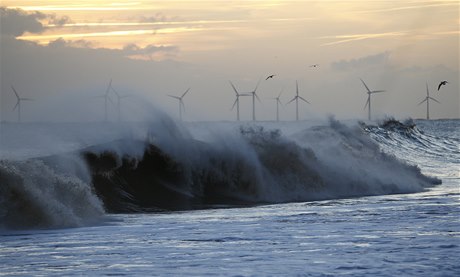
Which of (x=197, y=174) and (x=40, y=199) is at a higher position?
(x=197, y=174)

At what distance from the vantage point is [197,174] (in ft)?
98.2

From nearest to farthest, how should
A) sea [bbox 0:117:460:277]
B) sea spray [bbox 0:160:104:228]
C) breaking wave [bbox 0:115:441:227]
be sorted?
1. sea [bbox 0:117:460:277]
2. sea spray [bbox 0:160:104:228]
3. breaking wave [bbox 0:115:441:227]

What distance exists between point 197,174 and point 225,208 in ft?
17.3

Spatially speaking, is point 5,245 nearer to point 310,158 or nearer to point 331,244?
point 331,244

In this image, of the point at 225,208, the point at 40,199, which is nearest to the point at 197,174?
the point at 225,208

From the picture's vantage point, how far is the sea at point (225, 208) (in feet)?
46.3

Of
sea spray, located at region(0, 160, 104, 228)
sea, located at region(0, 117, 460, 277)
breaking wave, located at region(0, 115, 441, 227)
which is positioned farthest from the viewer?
breaking wave, located at region(0, 115, 441, 227)

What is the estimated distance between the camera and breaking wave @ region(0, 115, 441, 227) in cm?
2128

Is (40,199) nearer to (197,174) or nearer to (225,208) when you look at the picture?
(225,208)

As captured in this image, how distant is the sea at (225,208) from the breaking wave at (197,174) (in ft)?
0.17

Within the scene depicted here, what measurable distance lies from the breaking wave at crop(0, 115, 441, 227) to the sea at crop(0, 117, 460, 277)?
0.05 metres

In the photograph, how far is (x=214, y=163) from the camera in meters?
30.6

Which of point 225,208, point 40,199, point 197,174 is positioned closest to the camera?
point 40,199

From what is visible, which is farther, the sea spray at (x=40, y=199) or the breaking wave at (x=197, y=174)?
the breaking wave at (x=197, y=174)
